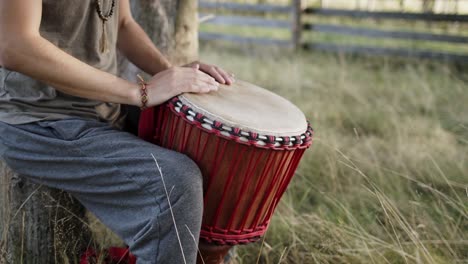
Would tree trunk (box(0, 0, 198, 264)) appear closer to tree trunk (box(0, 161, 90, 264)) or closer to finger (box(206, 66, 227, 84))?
tree trunk (box(0, 161, 90, 264))

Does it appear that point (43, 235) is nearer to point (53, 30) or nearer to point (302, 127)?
point (53, 30)

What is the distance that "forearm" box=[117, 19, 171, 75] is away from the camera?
250cm

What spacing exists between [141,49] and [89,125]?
56 cm

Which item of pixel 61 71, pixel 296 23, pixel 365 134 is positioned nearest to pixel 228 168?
pixel 61 71

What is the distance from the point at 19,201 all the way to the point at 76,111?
1.23 feet

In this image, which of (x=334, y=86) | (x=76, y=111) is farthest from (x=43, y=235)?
(x=334, y=86)

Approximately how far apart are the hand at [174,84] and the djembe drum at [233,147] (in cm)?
3

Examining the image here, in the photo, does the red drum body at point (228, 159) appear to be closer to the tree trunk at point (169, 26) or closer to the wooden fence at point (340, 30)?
the tree trunk at point (169, 26)

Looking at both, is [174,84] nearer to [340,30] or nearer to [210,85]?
[210,85]

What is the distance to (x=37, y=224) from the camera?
7.40 feet

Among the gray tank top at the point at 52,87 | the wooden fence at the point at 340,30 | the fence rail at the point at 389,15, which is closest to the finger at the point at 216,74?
the gray tank top at the point at 52,87

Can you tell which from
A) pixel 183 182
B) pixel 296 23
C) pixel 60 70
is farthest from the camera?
pixel 296 23

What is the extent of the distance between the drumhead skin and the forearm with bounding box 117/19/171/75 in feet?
1.39

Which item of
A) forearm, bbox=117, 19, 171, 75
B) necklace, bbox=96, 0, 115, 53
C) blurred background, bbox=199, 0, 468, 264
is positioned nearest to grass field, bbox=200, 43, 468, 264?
blurred background, bbox=199, 0, 468, 264
